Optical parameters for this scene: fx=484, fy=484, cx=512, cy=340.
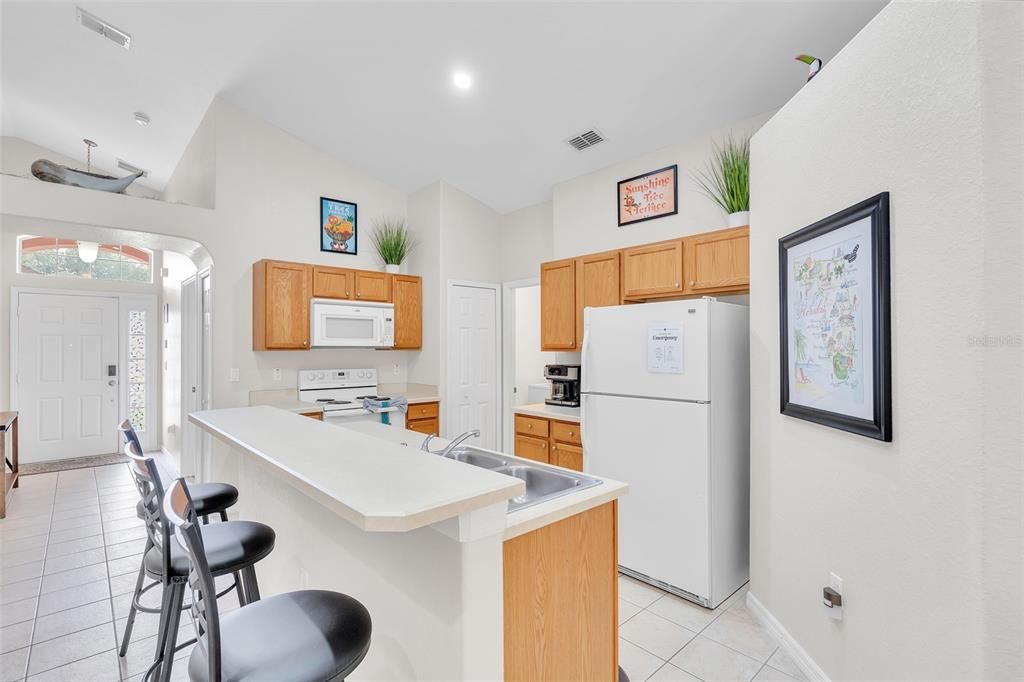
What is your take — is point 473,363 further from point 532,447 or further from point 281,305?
point 281,305

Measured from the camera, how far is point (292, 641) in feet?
3.64

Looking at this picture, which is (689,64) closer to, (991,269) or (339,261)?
(991,269)

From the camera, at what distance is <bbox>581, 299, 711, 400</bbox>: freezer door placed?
2648 millimetres

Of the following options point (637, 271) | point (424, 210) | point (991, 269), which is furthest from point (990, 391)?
point (424, 210)

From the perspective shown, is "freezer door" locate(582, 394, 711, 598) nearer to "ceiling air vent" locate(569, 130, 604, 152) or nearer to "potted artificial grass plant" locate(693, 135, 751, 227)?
"potted artificial grass plant" locate(693, 135, 751, 227)

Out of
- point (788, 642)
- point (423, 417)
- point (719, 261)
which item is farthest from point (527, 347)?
point (788, 642)

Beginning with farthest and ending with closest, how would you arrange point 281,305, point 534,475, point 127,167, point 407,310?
point 127,167
point 407,310
point 281,305
point 534,475

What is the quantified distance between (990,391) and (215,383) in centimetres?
474

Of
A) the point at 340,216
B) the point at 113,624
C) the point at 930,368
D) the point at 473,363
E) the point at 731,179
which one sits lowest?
the point at 113,624

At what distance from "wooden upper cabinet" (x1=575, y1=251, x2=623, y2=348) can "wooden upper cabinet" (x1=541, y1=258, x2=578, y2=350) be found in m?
0.07

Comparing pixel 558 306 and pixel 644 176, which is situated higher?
pixel 644 176

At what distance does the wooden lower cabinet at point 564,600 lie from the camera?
135 cm

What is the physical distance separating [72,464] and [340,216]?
14.7 feet

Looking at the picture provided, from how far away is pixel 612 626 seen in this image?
167 cm
